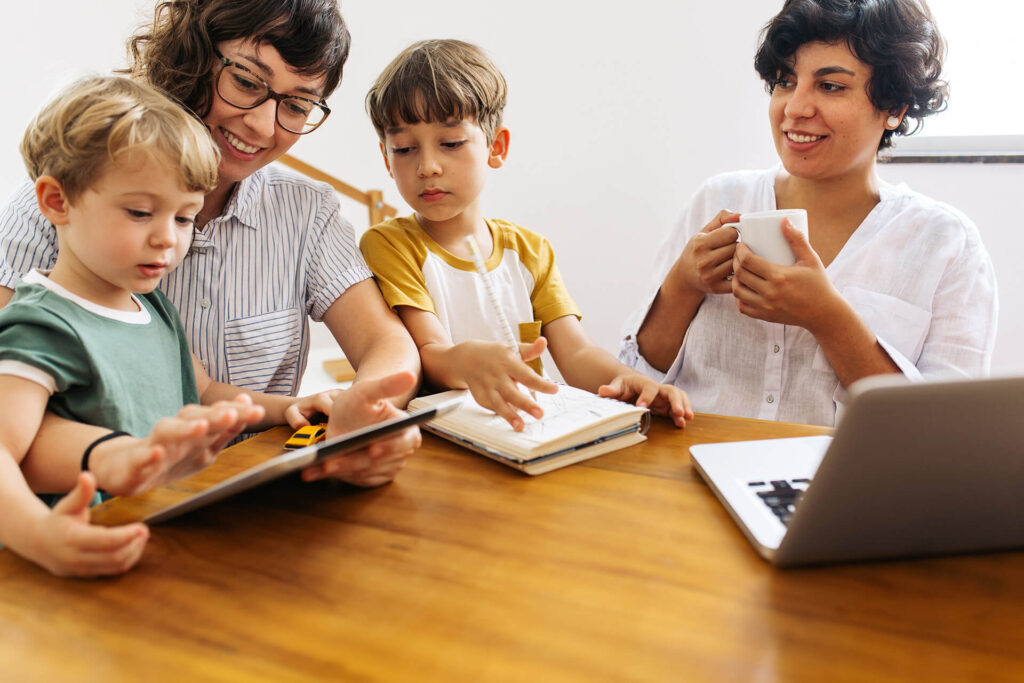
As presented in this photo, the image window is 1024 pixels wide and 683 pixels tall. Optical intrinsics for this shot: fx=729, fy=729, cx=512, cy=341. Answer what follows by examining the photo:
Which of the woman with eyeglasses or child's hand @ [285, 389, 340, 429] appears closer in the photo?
child's hand @ [285, 389, 340, 429]

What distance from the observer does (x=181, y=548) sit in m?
0.63

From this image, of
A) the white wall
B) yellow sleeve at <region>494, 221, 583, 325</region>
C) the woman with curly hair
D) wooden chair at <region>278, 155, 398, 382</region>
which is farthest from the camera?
wooden chair at <region>278, 155, 398, 382</region>

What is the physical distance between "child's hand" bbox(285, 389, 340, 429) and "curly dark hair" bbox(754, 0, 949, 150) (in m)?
0.99

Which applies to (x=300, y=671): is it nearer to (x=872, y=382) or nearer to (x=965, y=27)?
(x=872, y=382)

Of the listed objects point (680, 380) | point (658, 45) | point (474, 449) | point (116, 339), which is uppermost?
point (658, 45)

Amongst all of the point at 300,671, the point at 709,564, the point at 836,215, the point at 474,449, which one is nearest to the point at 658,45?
the point at 836,215

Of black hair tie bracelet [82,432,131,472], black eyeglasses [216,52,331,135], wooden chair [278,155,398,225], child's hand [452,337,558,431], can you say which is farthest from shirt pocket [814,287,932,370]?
wooden chair [278,155,398,225]

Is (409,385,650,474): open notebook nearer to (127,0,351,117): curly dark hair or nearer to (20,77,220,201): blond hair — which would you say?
(20,77,220,201): blond hair

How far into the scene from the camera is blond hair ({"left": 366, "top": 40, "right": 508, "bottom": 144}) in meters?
1.29

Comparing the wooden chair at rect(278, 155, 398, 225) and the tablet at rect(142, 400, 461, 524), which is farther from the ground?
the tablet at rect(142, 400, 461, 524)

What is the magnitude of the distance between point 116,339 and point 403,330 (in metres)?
0.45

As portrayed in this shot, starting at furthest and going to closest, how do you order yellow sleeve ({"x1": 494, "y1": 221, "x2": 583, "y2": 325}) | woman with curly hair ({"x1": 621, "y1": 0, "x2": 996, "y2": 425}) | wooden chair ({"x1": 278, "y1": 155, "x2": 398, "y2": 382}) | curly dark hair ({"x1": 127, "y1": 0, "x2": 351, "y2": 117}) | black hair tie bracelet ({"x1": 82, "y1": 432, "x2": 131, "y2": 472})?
wooden chair ({"x1": 278, "y1": 155, "x2": 398, "y2": 382}), yellow sleeve ({"x1": 494, "y1": 221, "x2": 583, "y2": 325}), woman with curly hair ({"x1": 621, "y1": 0, "x2": 996, "y2": 425}), curly dark hair ({"x1": 127, "y1": 0, "x2": 351, "y2": 117}), black hair tie bracelet ({"x1": 82, "y1": 432, "x2": 131, "y2": 472})

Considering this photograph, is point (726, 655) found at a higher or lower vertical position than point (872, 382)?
lower

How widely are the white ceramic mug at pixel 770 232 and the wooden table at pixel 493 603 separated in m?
0.54
